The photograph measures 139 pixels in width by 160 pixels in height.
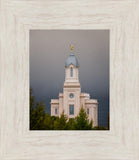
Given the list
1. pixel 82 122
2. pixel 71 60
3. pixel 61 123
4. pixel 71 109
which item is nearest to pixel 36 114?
pixel 61 123

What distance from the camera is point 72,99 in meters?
3.56

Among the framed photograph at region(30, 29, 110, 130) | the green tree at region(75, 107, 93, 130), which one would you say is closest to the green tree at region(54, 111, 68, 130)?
the framed photograph at region(30, 29, 110, 130)

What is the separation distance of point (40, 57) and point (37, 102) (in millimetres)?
570

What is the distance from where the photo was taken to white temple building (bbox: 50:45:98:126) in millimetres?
3492

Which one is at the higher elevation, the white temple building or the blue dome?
the blue dome

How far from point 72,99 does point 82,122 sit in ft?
1.09

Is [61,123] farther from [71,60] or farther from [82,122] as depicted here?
[71,60]

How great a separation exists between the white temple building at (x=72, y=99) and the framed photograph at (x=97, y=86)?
0.54 feet

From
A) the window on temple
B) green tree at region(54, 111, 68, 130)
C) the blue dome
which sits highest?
the blue dome

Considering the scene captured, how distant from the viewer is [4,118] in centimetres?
335

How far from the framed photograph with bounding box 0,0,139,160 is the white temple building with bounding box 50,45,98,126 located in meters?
0.17

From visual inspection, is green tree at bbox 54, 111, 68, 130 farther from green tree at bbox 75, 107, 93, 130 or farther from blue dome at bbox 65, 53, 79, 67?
blue dome at bbox 65, 53, 79, 67

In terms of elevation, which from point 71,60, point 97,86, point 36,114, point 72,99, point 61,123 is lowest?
point 61,123

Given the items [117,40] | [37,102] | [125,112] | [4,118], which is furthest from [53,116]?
[117,40]
